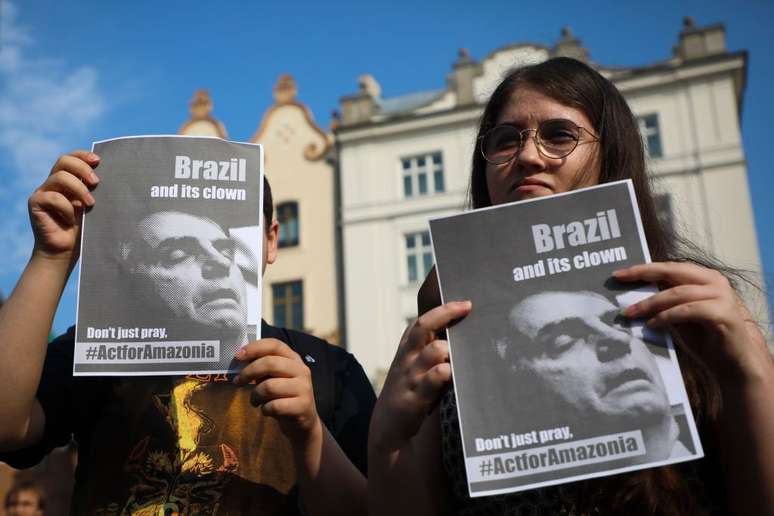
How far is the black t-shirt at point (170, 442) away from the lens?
205 centimetres

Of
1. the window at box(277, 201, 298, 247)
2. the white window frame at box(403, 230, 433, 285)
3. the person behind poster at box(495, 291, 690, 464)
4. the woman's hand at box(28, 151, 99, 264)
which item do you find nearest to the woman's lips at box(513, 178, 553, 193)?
the person behind poster at box(495, 291, 690, 464)

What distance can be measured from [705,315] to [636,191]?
643 millimetres

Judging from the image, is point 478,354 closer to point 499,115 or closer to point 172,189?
point 499,115

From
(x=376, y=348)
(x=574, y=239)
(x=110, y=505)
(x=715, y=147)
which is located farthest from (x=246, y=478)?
(x=715, y=147)

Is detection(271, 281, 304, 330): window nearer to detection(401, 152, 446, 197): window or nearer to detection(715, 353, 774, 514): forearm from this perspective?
detection(401, 152, 446, 197): window

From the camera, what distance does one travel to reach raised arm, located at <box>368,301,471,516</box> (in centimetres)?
161

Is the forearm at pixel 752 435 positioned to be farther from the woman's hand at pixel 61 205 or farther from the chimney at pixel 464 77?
the chimney at pixel 464 77

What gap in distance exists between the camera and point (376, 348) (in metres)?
18.4

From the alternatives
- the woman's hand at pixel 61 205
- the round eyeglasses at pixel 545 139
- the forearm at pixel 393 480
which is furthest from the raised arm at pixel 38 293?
the round eyeglasses at pixel 545 139

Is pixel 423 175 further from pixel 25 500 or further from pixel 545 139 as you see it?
pixel 545 139

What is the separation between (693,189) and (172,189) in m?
17.5

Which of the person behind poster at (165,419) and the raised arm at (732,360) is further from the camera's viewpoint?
the person behind poster at (165,419)

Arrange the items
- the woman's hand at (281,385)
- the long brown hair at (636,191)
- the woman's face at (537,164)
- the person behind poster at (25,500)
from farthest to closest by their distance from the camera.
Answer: the person behind poster at (25,500), the woman's face at (537,164), the woman's hand at (281,385), the long brown hair at (636,191)

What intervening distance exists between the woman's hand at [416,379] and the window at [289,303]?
17.8 m
